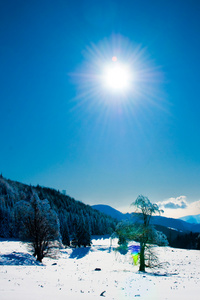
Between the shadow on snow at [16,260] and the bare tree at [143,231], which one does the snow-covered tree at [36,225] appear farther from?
the bare tree at [143,231]

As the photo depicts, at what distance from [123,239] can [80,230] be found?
4874 centimetres

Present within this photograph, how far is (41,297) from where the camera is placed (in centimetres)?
915

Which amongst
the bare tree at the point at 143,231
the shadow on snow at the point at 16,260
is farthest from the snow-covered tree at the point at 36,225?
the bare tree at the point at 143,231

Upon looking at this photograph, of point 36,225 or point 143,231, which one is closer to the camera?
point 143,231

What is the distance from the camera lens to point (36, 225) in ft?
91.4

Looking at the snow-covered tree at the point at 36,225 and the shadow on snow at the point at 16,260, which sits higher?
the snow-covered tree at the point at 36,225

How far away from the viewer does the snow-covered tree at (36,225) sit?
27.7 meters

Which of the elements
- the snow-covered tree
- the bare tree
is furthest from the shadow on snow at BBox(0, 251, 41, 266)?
the bare tree

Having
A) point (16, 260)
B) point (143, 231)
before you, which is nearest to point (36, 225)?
point (16, 260)

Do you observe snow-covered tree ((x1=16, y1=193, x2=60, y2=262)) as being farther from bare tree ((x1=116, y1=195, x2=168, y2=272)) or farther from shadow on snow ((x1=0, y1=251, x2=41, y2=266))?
bare tree ((x1=116, y1=195, x2=168, y2=272))

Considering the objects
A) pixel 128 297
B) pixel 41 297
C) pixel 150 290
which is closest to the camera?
pixel 41 297

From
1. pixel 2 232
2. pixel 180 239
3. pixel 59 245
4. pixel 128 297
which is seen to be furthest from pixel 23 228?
pixel 180 239

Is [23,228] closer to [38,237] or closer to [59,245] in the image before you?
[38,237]

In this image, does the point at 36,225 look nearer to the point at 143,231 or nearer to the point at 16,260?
the point at 16,260
